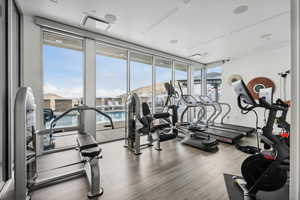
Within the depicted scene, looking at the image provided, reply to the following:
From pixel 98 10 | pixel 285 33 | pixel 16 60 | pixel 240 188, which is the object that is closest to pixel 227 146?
pixel 240 188

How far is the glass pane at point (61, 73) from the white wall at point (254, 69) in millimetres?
6468

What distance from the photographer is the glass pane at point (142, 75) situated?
490 cm

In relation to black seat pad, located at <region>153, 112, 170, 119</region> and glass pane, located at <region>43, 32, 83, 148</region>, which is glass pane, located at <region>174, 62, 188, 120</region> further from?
glass pane, located at <region>43, 32, 83, 148</region>

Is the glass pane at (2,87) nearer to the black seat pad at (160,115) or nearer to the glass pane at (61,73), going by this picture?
the glass pane at (61,73)

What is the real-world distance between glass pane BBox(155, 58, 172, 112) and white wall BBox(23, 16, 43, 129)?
146 inches

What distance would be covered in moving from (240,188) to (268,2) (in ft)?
11.3

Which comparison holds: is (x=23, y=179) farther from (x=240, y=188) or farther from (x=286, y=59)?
(x=286, y=59)

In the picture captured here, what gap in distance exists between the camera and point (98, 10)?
2.81 metres

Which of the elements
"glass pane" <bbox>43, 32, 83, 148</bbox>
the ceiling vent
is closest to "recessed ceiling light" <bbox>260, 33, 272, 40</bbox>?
the ceiling vent

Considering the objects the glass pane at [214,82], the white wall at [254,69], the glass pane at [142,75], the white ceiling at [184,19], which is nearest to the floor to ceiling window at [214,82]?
the glass pane at [214,82]

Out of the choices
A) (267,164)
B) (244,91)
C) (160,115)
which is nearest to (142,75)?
(160,115)

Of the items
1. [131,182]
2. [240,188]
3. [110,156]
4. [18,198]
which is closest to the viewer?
[18,198]

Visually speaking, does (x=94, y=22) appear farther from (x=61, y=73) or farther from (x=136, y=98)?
(x=136, y=98)

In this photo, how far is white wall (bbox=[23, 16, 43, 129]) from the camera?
2.97 meters
